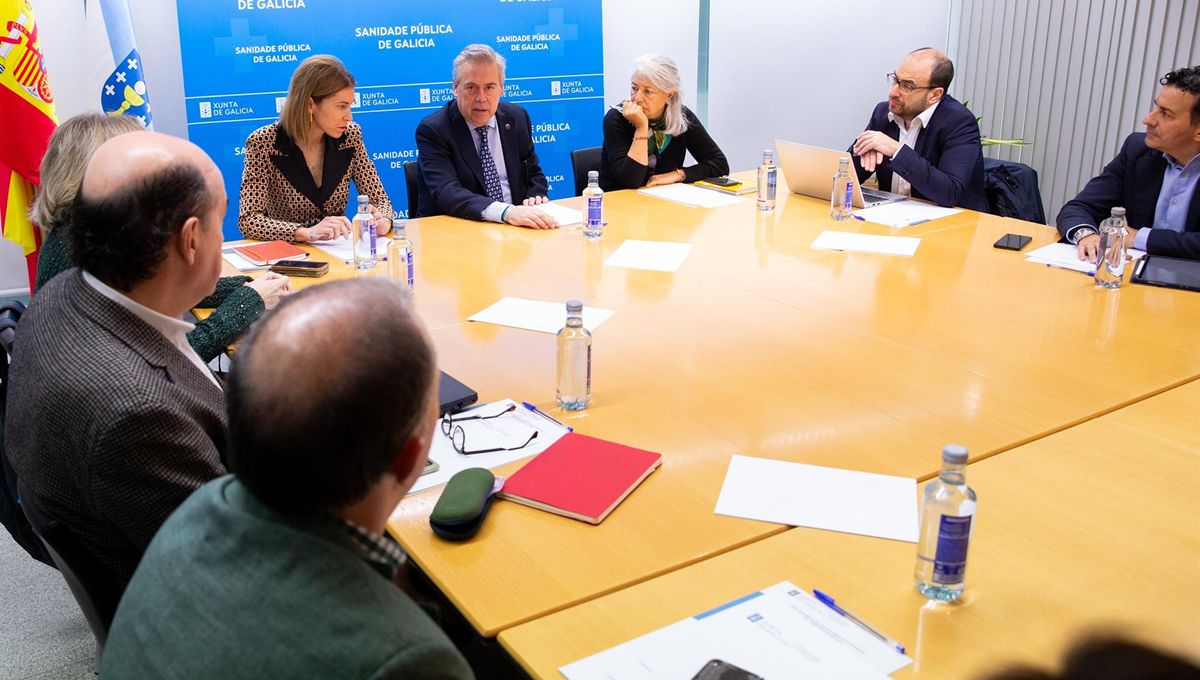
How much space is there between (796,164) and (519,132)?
123cm

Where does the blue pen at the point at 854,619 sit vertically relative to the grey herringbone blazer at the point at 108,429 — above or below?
below

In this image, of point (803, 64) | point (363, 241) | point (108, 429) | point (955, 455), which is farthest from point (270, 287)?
point (803, 64)

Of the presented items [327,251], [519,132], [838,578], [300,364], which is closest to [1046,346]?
[838,578]

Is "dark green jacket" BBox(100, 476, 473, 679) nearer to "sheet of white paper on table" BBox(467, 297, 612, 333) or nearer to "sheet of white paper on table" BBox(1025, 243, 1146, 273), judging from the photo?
"sheet of white paper on table" BBox(467, 297, 612, 333)

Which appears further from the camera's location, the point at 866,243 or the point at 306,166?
the point at 306,166

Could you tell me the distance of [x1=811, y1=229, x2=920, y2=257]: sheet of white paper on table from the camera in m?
3.40

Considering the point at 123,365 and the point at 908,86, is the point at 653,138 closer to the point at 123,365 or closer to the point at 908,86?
the point at 908,86

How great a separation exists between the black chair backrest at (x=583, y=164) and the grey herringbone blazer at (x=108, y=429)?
3.14 meters

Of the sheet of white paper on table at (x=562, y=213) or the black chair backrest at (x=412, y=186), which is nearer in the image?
the sheet of white paper on table at (x=562, y=213)

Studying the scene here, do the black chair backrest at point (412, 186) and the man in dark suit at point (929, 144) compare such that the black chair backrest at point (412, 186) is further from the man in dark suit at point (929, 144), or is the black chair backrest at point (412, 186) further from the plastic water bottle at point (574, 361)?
the plastic water bottle at point (574, 361)

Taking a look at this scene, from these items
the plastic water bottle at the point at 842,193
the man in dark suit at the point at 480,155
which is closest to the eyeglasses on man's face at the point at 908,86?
the plastic water bottle at the point at 842,193

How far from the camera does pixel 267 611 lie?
3.05ft

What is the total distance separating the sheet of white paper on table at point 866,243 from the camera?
3396mm

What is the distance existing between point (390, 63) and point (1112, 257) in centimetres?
369
